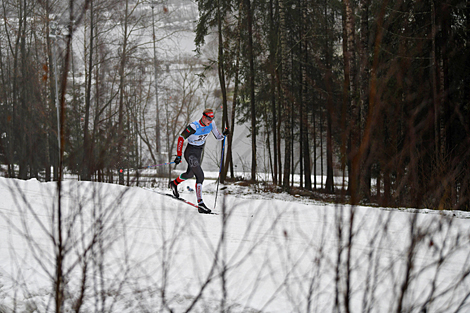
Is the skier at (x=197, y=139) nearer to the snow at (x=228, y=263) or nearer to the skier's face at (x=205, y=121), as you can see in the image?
the skier's face at (x=205, y=121)

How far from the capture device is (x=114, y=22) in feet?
49.1

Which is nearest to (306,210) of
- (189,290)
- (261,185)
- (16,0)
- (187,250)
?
(187,250)

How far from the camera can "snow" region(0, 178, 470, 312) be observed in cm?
175

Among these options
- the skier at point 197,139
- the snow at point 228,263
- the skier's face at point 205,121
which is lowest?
the snow at point 228,263

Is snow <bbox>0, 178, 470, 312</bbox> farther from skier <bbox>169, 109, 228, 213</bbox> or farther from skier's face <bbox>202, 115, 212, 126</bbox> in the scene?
skier's face <bbox>202, 115, 212, 126</bbox>

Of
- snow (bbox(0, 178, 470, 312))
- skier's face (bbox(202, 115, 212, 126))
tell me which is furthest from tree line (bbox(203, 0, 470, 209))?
skier's face (bbox(202, 115, 212, 126))

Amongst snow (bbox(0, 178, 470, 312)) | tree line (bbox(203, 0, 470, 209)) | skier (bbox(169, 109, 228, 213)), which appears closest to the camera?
snow (bbox(0, 178, 470, 312))

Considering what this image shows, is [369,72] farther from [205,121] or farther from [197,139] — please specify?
[197,139]

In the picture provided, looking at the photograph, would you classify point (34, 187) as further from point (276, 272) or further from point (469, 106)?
point (469, 106)

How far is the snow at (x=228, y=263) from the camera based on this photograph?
1745 mm

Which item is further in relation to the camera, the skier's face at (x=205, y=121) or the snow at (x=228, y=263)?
the skier's face at (x=205, y=121)

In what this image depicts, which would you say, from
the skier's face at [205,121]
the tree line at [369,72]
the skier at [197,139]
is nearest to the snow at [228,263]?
the tree line at [369,72]

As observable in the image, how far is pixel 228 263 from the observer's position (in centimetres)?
178

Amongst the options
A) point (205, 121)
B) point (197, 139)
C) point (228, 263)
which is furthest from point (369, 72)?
point (228, 263)
